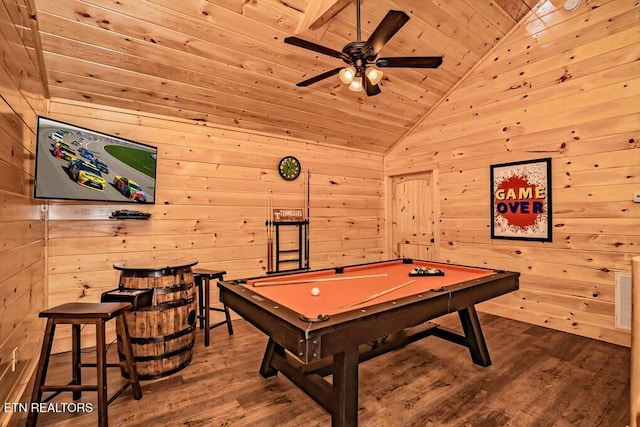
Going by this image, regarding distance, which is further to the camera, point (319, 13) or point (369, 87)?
point (319, 13)

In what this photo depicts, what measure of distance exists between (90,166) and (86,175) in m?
0.09

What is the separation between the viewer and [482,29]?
3.71m

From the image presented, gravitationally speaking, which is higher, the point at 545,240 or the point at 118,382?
the point at 545,240

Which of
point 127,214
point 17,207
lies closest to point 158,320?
point 17,207

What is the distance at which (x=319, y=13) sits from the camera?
2707 millimetres

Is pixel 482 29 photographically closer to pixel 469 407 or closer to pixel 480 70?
pixel 480 70

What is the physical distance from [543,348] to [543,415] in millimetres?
A: 1221

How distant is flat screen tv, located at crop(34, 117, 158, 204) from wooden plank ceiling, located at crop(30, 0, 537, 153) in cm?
58

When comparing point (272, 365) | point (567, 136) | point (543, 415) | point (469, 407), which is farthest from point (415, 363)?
point (567, 136)

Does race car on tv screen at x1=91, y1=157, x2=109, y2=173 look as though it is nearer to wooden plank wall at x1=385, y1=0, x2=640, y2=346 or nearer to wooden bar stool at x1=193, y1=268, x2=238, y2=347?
wooden bar stool at x1=193, y1=268, x2=238, y2=347

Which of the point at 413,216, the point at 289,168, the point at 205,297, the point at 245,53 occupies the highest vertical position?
the point at 245,53

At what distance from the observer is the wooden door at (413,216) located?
15.8ft

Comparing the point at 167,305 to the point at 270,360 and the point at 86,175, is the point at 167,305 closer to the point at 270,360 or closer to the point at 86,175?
the point at 270,360

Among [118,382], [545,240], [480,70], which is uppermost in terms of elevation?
[480,70]
